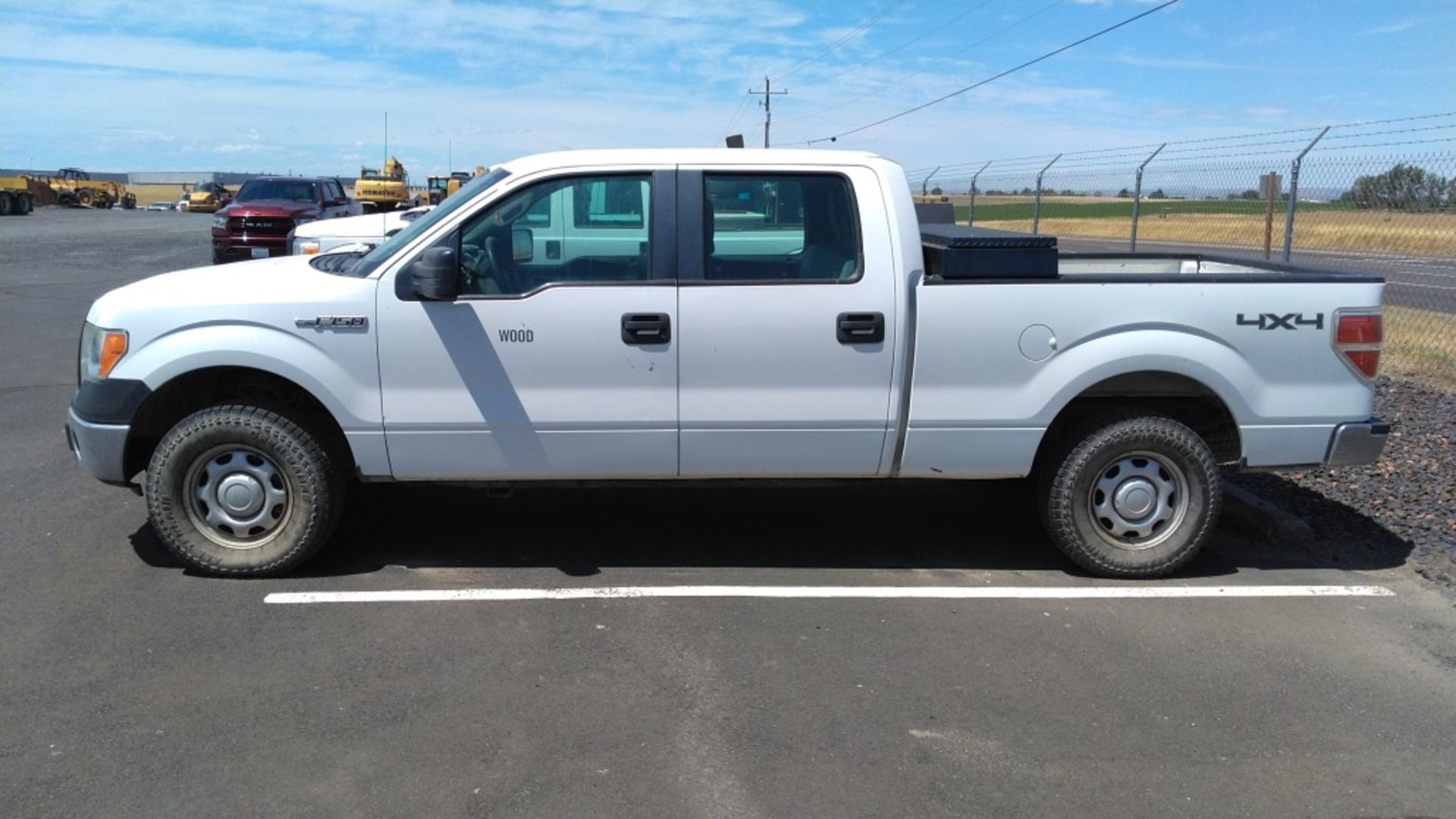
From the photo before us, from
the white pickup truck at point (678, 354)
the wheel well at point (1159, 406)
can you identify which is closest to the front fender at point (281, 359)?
the white pickup truck at point (678, 354)

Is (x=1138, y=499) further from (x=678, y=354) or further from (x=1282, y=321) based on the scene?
(x=678, y=354)

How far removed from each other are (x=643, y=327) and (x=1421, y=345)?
941 cm

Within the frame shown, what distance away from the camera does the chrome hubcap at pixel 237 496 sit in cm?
536

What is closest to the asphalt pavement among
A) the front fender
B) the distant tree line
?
the front fender

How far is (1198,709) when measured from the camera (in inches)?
168

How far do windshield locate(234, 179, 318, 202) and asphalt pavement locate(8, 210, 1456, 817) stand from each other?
16949mm

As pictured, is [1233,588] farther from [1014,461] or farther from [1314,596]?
[1014,461]

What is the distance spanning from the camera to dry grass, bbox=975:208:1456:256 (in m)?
11.6

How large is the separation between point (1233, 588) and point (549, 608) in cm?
326

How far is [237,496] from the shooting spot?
17.6ft

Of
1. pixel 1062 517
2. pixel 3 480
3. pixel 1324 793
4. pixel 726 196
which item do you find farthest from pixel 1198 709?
Answer: pixel 3 480

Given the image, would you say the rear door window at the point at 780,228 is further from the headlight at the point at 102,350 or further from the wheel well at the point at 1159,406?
the headlight at the point at 102,350

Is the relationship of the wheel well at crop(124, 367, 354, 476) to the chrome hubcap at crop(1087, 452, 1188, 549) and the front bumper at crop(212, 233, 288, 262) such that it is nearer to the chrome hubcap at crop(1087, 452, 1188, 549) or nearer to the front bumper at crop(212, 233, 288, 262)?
the chrome hubcap at crop(1087, 452, 1188, 549)

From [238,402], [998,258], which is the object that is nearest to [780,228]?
[998,258]
